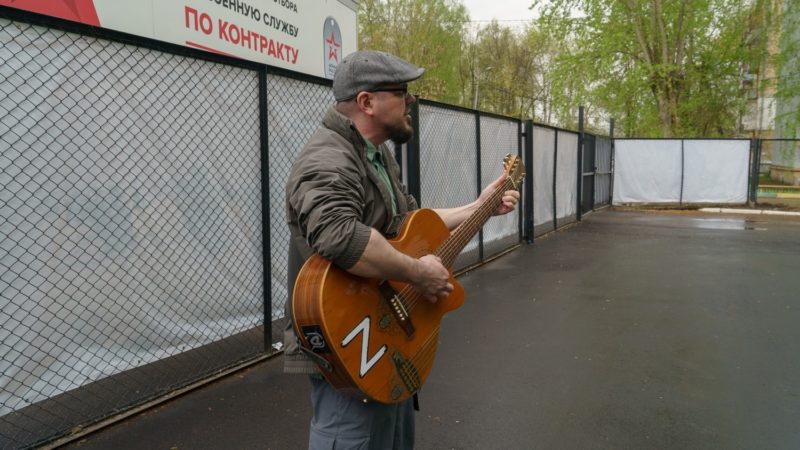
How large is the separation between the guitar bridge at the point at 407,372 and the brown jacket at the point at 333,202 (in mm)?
270

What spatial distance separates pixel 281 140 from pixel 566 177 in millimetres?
8895

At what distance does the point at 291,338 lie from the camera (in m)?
1.85

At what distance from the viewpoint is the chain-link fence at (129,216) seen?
9.41ft

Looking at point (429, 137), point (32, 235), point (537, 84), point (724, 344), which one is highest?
point (537, 84)

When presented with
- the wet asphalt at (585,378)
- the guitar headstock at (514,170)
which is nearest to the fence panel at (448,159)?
the wet asphalt at (585,378)

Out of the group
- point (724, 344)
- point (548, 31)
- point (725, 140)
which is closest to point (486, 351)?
point (724, 344)

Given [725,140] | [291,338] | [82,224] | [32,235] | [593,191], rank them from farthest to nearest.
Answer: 1. [725,140]
2. [593,191]
3. [82,224]
4. [32,235]
5. [291,338]

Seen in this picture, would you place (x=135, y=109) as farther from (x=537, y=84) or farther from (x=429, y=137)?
(x=537, y=84)

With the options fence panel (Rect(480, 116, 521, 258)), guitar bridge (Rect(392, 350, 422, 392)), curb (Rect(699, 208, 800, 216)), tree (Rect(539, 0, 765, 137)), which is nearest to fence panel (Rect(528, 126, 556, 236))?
fence panel (Rect(480, 116, 521, 258))

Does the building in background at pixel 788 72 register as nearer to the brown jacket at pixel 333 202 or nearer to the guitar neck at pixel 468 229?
the guitar neck at pixel 468 229

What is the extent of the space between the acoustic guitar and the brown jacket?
8 centimetres

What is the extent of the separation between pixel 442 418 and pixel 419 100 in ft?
12.1

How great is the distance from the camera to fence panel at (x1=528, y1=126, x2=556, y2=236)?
395 inches

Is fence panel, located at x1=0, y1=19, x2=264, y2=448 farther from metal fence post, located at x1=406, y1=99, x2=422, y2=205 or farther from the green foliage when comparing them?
the green foliage
